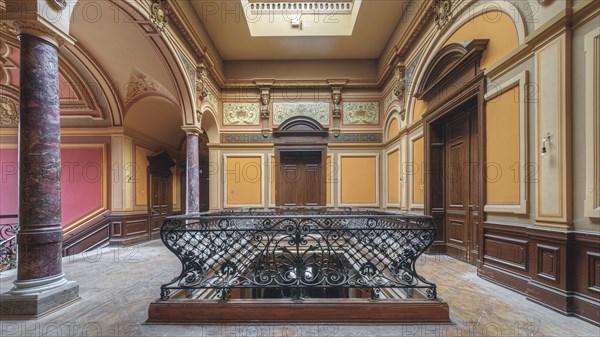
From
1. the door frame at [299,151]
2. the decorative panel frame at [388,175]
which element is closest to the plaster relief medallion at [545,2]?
the decorative panel frame at [388,175]

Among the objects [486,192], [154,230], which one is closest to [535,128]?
[486,192]

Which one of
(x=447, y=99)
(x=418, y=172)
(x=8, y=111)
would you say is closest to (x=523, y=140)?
(x=447, y=99)

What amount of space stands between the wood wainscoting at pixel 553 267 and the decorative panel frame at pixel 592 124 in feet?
1.00

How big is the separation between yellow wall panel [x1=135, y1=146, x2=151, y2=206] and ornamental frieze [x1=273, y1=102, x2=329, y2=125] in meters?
3.93

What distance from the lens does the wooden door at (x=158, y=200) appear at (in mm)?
8148

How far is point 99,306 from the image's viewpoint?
304 cm

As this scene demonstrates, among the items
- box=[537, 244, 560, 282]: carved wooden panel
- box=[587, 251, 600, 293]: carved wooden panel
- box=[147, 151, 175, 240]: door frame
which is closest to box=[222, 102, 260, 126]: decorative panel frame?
box=[147, 151, 175, 240]: door frame

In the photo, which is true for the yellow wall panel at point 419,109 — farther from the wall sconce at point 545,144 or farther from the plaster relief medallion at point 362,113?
the wall sconce at point 545,144

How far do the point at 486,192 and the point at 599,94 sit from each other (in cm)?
176

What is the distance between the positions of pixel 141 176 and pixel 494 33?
27.6 feet

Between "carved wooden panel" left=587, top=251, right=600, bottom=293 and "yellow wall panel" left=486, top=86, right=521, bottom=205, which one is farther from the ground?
"yellow wall panel" left=486, top=86, right=521, bottom=205

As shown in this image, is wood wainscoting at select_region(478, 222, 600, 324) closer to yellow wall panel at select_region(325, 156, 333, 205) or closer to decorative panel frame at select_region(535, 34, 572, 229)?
decorative panel frame at select_region(535, 34, 572, 229)

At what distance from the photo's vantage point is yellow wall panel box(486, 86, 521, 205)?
11.2 ft

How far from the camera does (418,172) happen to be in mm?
6027
